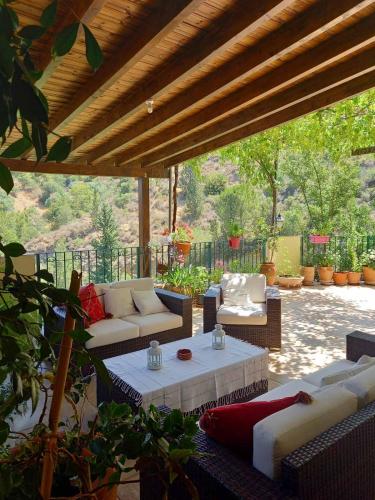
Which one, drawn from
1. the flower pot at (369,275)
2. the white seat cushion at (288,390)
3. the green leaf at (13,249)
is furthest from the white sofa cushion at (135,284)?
the flower pot at (369,275)

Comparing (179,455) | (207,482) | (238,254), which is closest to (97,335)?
(207,482)

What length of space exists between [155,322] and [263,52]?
271 centimetres

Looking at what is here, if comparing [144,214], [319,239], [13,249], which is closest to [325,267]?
[319,239]

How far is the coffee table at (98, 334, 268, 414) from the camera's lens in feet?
8.48

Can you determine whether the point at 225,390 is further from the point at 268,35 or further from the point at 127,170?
the point at 127,170

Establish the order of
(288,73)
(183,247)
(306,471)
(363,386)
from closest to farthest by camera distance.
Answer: (306,471) → (363,386) → (288,73) → (183,247)

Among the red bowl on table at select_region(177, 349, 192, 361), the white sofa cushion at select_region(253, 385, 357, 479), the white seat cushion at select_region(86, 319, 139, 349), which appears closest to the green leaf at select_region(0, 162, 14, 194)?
the white sofa cushion at select_region(253, 385, 357, 479)

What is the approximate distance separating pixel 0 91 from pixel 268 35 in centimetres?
298

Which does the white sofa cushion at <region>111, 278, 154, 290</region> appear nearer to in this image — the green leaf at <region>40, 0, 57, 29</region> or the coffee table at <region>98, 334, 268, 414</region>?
the coffee table at <region>98, 334, 268, 414</region>

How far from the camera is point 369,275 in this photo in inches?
310

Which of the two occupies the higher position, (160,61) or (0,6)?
(160,61)

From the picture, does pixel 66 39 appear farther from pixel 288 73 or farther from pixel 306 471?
pixel 288 73

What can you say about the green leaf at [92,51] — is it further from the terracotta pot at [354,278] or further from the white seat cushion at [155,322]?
the terracotta pot at [354,278]

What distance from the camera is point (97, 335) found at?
3584 mm
